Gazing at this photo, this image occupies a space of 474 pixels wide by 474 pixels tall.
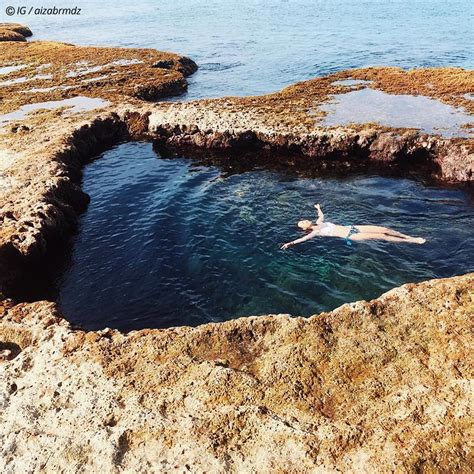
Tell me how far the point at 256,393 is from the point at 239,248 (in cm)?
1107

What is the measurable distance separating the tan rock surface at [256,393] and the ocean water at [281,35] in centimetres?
4067

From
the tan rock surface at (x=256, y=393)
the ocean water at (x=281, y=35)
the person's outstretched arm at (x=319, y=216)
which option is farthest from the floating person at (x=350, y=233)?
the ocean water at (x=281, y=35)

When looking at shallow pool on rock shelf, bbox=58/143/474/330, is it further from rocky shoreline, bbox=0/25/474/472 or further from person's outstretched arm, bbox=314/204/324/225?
rocky shoreline, bbox=0/25/474/472

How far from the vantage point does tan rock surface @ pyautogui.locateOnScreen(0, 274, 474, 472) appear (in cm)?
959

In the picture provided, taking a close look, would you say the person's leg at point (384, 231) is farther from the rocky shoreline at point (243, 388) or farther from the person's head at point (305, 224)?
the rocky shoreline at point (243, 388)

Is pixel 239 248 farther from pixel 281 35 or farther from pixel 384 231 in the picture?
pixel 281 35

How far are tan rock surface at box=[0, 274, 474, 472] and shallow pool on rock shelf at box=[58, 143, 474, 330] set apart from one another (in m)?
4.12

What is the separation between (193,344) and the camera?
1288 centimetres

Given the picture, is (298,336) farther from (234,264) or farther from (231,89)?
(231,89)

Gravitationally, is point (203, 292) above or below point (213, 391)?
below

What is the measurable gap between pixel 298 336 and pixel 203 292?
696 centimetres

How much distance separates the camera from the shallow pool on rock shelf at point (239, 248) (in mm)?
18031

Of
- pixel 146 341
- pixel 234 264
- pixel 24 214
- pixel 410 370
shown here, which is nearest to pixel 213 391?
pixel 146 341

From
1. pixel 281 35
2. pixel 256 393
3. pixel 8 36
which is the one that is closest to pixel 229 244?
pixel 256 393
